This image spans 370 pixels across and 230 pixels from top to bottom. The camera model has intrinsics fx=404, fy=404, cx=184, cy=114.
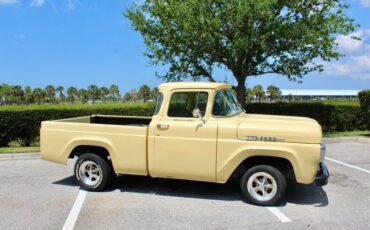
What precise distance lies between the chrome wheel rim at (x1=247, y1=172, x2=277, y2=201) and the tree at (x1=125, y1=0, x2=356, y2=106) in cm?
705

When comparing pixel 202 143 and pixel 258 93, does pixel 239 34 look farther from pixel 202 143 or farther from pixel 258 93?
pixel 258 93

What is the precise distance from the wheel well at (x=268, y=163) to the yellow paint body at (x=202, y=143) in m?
0.25

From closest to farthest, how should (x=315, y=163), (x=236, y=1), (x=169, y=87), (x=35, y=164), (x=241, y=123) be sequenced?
1. (x=315, y=163)
2. (x=241, y=123)
3. (x=169, y=87)
4. (x=35, y=164)
5. (x=236, y=1)

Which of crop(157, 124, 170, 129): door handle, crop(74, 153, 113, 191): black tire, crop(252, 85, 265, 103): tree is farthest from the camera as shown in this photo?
crop(252, 85, 265, 103): tree

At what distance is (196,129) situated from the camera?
6527mm

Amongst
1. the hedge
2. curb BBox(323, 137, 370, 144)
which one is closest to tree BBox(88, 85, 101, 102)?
the hedge

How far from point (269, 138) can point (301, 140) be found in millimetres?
476

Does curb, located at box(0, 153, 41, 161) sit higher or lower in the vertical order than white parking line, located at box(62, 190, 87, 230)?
higher

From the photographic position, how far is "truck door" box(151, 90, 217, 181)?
6.50 metres

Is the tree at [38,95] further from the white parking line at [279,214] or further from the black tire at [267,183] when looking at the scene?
the white parking line at [279,214]

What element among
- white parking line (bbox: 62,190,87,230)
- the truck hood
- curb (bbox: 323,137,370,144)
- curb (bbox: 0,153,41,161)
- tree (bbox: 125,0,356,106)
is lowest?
white parking line (bbox: 62,190,87,230)

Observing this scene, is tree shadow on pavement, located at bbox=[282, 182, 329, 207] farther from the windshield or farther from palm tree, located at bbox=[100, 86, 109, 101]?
palm tree, located at bbox=[100, 86, 109, 101]

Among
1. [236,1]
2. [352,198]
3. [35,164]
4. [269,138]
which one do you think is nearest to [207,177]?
[269,138]

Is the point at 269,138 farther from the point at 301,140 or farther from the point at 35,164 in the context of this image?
the point at 35,164
